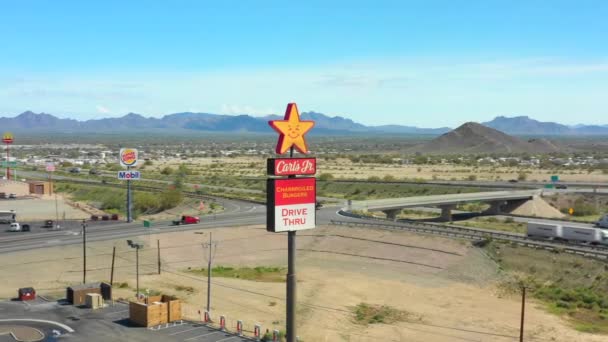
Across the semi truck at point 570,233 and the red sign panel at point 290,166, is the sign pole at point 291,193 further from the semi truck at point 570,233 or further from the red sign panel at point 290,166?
the semi truck at point 570,233

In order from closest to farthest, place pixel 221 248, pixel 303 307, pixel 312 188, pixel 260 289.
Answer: pixel 312 188
pixel 303 307
pixel 260 289
pixel 221 248

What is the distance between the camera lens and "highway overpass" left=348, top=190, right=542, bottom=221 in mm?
109750

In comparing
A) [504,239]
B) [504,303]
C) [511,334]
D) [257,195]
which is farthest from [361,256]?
[257,195]

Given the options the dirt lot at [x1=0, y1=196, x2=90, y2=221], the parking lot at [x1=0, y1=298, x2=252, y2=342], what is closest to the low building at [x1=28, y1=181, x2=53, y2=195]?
the dirt lot at [x1=0, y1=196, x2=90, y2=221]

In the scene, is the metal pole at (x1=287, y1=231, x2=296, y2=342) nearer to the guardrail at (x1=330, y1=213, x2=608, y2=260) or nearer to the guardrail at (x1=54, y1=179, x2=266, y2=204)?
the guardrail at (x1=330, y1=213, x2=608, y2=260)

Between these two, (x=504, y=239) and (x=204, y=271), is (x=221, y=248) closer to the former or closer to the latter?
(x=204, y=271)

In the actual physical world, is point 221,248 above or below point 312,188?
below

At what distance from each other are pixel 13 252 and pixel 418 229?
174ft

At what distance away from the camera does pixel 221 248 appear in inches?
3243

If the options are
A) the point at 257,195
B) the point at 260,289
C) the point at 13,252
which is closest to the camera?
the point at 260,289

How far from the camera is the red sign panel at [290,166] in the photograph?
29062 millimetres

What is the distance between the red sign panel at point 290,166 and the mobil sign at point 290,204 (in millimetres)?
524

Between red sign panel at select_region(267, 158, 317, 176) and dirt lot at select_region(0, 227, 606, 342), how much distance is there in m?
19.8

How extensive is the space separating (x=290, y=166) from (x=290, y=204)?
6.44 feet
